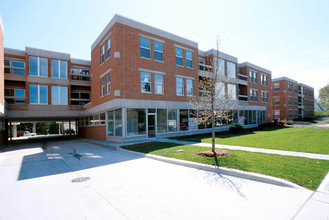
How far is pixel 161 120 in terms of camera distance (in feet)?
57.4

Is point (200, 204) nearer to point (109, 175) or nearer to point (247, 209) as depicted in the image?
point (247, 209)

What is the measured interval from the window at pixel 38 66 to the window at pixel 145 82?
13.5 metres

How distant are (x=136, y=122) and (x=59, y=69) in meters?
14.2

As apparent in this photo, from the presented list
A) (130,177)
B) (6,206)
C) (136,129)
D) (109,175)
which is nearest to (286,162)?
(130,177)

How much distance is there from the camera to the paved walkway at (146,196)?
365cm

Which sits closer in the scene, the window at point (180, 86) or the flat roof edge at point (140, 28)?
the flat roof edge at point (140, 28)

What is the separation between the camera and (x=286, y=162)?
655 centimetres

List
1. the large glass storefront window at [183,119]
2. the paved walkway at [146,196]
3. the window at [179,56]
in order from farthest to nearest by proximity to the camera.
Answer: the window at [179,56] → the large glass storefront window at [183,119] → the paved walkway at [146,196]

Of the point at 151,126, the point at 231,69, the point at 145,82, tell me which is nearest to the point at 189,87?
the point at 145,82

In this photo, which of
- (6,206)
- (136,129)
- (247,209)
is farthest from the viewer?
(136,129)

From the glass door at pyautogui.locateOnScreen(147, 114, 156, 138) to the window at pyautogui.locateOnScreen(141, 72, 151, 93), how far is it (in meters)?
2.35

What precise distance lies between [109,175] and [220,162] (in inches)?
165

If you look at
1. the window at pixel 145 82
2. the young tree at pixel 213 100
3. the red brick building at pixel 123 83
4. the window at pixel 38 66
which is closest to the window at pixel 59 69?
the red brick building at pixel 123 83

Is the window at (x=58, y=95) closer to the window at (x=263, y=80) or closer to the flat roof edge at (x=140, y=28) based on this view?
the flat roof edge at (x=140, y=28)
